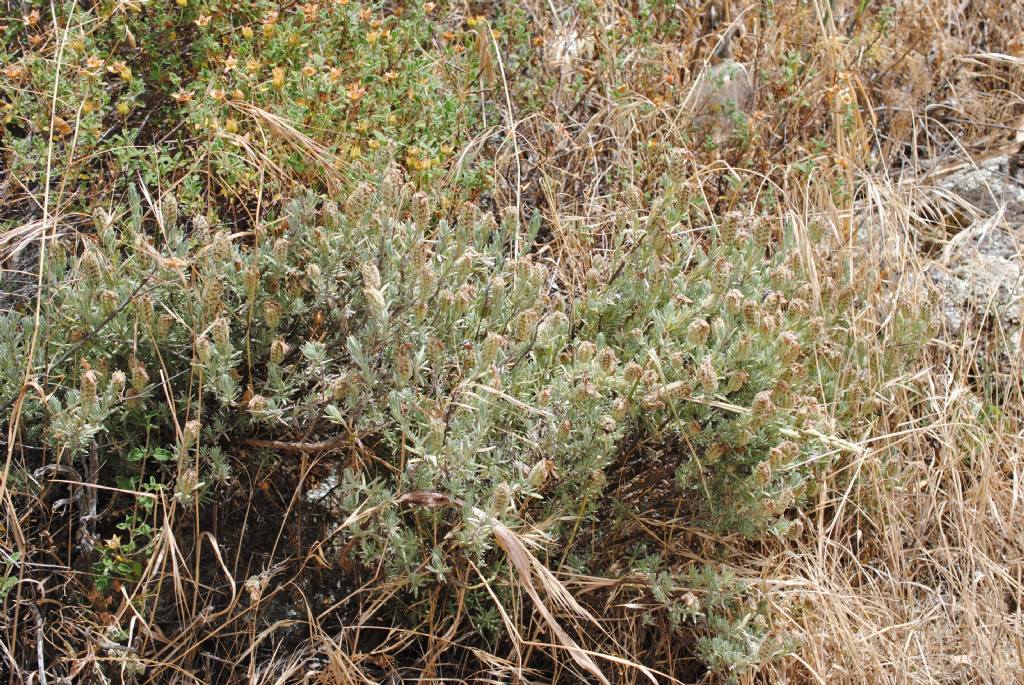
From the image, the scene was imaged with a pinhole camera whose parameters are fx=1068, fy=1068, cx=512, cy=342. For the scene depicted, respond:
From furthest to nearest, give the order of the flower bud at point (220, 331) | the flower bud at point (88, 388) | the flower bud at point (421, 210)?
1. the flower bud at point (421, 210)
2. the flower bud at point (220, 331)
3. the flower bud at point (88, 388)

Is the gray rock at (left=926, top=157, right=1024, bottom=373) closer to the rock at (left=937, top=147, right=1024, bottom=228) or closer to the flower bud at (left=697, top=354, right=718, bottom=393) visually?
the rock at (left=937, top=147, right=1024, bottom=228)

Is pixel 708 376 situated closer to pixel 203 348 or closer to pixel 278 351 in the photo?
pixel 278 351

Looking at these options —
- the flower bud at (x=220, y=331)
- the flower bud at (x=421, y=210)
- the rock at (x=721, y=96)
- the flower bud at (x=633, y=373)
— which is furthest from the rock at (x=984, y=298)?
the flower bud at (x=220, y=331)

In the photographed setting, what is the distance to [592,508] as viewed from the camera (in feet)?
6.93

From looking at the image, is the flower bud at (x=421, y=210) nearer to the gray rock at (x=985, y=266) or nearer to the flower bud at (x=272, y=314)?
the flower bud at (x=272, y=314)

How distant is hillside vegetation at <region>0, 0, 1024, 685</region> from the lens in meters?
1.97

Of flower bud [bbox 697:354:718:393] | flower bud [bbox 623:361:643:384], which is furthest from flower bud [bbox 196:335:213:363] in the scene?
flower bud [bbox 697:354:718:393]

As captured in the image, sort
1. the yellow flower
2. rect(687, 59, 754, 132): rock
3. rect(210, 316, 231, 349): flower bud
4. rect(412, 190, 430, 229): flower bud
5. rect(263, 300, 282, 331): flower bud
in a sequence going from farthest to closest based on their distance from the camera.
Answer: rect(687, 59, 754, 132): rock → the yellow flower → rect(412, 190, 430, 229): flower bud → rect(263, 300, 282, 331): flower bud → rect(210, 316, 231, 349): flower bud

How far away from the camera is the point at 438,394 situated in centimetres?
206

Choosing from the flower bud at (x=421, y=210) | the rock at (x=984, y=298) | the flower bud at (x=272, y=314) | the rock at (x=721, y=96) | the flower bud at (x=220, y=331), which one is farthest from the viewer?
the rock at (x=721, y=96)

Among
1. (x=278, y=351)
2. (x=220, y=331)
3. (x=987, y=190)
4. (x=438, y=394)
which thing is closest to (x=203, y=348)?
(x=220, y=331)

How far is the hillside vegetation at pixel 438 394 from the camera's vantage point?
1.97m

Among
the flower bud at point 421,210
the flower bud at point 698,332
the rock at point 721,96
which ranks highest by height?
the flower bud at point 421,210

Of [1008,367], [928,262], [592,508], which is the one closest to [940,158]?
[928,262]
